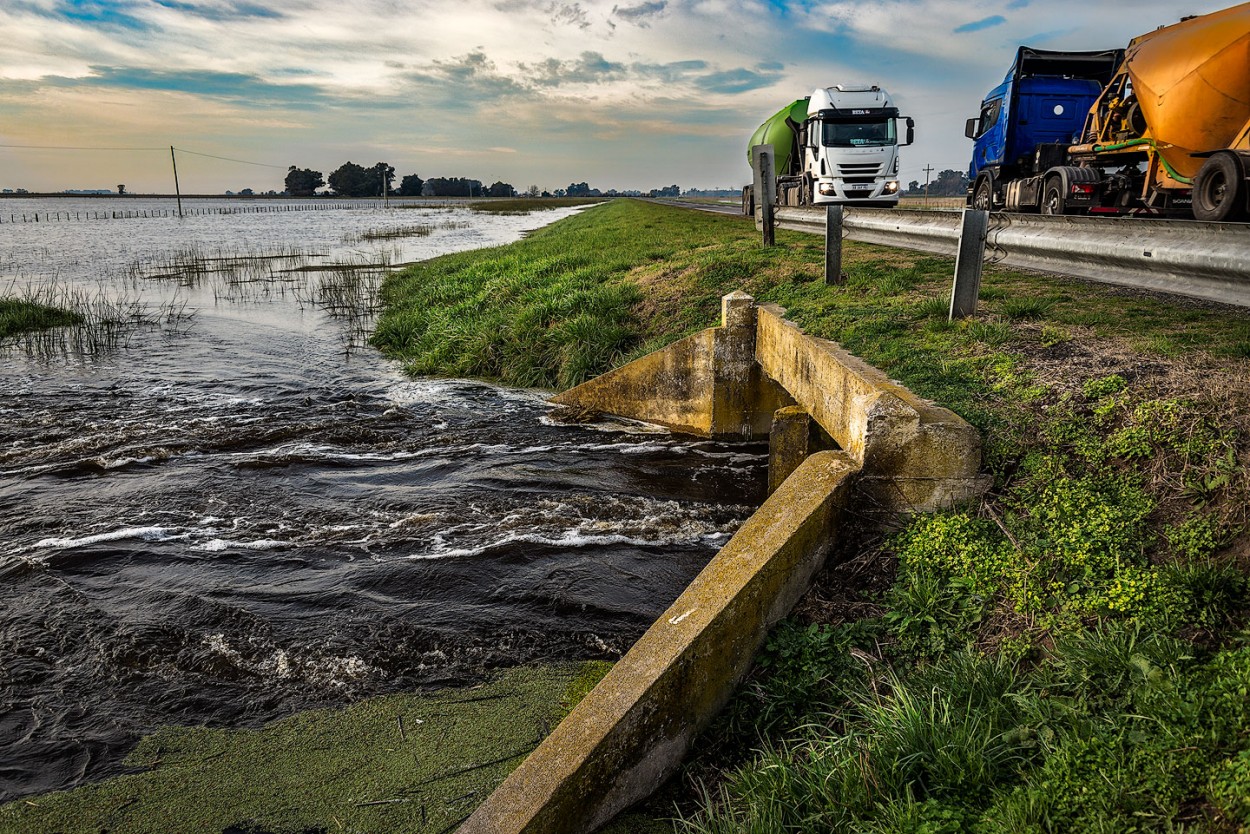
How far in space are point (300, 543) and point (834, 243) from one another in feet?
21.5

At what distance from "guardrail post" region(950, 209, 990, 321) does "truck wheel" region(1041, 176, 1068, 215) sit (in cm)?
990

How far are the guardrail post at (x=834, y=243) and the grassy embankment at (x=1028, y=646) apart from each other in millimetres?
3262

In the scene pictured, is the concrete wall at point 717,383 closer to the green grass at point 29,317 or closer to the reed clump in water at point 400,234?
the green grass at point 29,317

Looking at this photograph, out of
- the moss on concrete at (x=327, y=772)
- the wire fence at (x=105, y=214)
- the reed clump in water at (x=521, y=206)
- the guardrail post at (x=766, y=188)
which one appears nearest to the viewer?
the moss on concrete at (x=327, y=772)

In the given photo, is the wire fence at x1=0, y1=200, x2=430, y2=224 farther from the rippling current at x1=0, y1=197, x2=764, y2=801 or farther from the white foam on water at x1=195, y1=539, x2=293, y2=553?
the white foam on water at x1=195, y1=539, x2=293, y2=553

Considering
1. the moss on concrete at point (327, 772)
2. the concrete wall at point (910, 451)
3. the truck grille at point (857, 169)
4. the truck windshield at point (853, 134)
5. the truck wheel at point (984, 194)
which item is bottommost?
the moss on concrete at point (327, 772)

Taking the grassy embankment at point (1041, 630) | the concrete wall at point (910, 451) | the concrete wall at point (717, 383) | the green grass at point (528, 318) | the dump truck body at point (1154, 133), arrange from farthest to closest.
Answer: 1. the green grass at point (528, 318)
2. the dump truck body at point (1154, 133)
3. the concrete wall at point (717, 383)
4. the concrete wall at point (910, 451)
5. the grassy embankment at point (1041, 630)

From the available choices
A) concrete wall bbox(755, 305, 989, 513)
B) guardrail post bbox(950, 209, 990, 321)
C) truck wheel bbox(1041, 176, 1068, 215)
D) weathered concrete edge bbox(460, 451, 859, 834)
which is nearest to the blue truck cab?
truck wheel bbox(1041, 176, 1068, 215)

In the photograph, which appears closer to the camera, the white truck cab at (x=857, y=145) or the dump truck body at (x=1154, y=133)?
the dump truck body at (x=1154, y=133)

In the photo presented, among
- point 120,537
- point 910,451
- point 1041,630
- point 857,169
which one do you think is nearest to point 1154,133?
point 857,169

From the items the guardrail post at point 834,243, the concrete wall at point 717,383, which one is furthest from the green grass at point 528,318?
the guardrail post at point 834,243

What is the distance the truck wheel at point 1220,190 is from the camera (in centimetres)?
984

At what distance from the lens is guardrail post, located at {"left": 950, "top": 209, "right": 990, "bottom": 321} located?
6279 mm

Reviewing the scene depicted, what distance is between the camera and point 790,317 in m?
8.20
